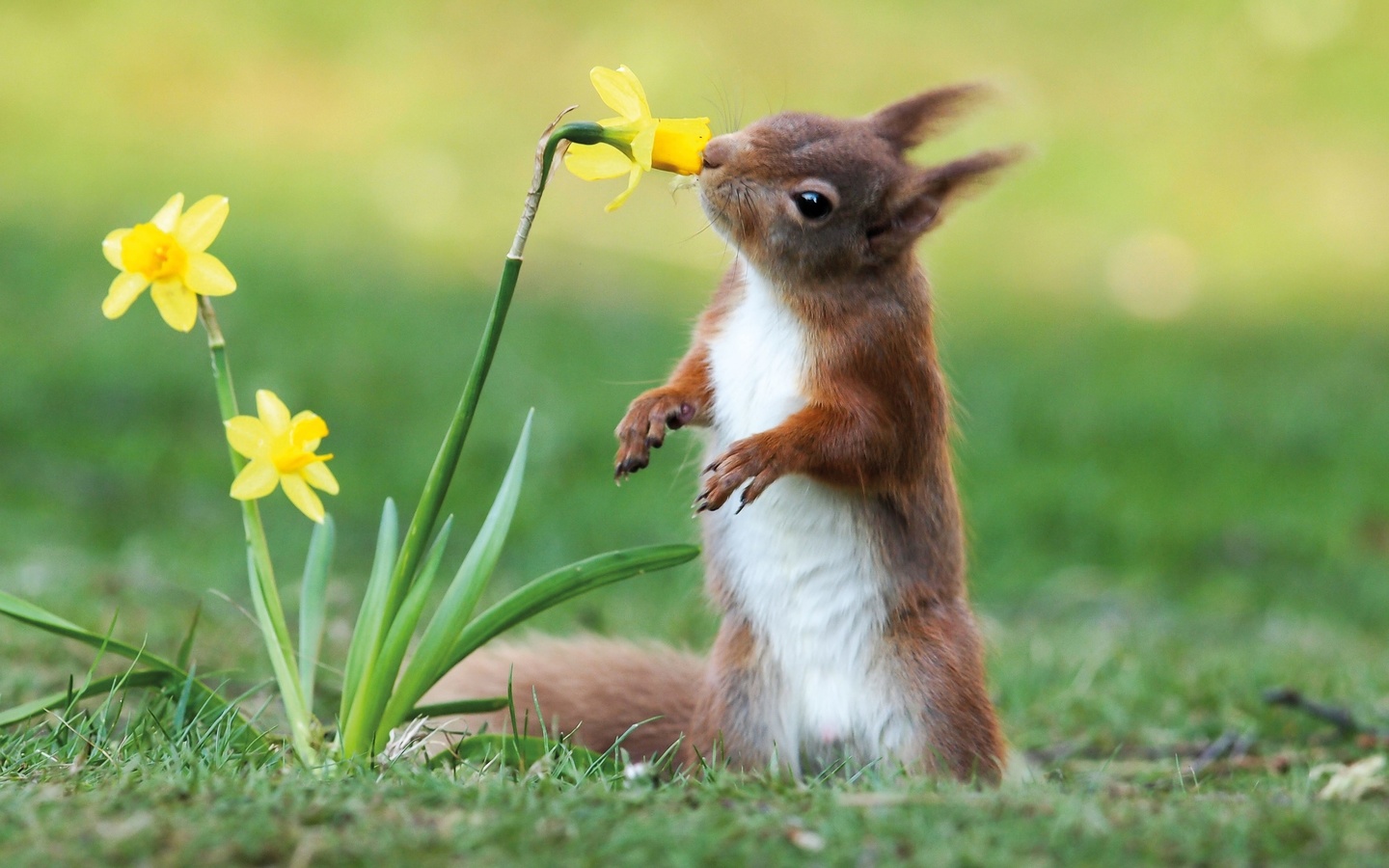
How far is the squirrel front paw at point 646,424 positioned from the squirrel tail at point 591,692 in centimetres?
72

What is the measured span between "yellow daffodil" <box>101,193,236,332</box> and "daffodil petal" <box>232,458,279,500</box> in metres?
0.27

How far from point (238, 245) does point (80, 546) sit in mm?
4192

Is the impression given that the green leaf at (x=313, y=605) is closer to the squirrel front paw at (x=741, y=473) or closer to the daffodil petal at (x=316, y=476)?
the daffodil petal at (x=316, y=476)

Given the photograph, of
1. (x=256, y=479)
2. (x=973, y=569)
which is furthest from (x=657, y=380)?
(x=973, y=569)

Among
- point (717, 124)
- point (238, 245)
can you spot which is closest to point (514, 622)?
point (717, 124)

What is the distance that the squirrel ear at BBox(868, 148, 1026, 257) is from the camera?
2980 mm

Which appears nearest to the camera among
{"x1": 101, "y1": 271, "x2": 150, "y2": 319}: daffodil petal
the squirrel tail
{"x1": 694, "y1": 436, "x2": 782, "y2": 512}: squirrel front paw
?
{"x1": 101, "y1": 271, "x2": 150, "y2": 319}: daffodil petal

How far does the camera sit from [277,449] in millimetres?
2672

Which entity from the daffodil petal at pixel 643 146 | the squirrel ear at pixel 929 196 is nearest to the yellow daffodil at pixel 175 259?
the daffodil petal at pixel 643 146

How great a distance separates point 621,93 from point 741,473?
0.71 m

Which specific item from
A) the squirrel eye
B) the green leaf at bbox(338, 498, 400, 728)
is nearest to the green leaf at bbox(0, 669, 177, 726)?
the green leaf at bbox(338, 498, 400, 728)

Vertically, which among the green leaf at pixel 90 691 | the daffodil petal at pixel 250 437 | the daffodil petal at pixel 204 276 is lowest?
the green leaf at pixel 90 691

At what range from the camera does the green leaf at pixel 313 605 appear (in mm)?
2973

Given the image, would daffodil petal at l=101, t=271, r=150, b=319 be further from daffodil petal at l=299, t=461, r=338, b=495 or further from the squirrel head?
the squirrel head
